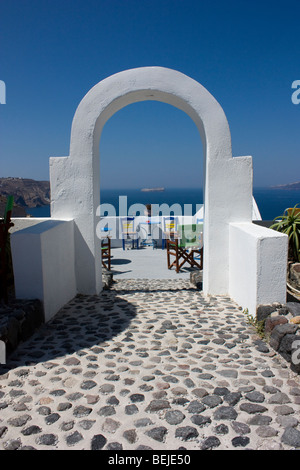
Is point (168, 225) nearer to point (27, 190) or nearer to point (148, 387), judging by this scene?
point (148, 387)

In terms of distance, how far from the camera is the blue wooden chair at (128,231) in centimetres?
1290

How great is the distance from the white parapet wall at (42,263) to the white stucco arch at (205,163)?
0.58 meters

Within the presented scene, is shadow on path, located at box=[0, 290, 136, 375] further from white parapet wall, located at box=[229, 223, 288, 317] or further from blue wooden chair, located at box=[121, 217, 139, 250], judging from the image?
blue wooden chair, located at box=[121, 217, 139, 250]

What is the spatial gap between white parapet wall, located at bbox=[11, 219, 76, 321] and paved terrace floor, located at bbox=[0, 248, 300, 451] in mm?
384

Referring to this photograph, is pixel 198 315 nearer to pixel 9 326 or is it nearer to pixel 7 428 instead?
pixel 9 326

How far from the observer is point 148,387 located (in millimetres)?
2996

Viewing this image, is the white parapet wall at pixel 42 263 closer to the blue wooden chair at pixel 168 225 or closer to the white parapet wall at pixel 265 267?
the white parapet wall at pixel 265 267

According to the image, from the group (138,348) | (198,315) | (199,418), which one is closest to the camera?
(199,418)

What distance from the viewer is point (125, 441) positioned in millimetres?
2322

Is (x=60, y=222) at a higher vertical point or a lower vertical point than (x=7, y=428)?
higher

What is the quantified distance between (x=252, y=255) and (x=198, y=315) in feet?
3.78

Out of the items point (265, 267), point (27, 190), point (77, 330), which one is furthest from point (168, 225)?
point (27, 190)

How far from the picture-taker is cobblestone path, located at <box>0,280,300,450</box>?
2.37 meters
